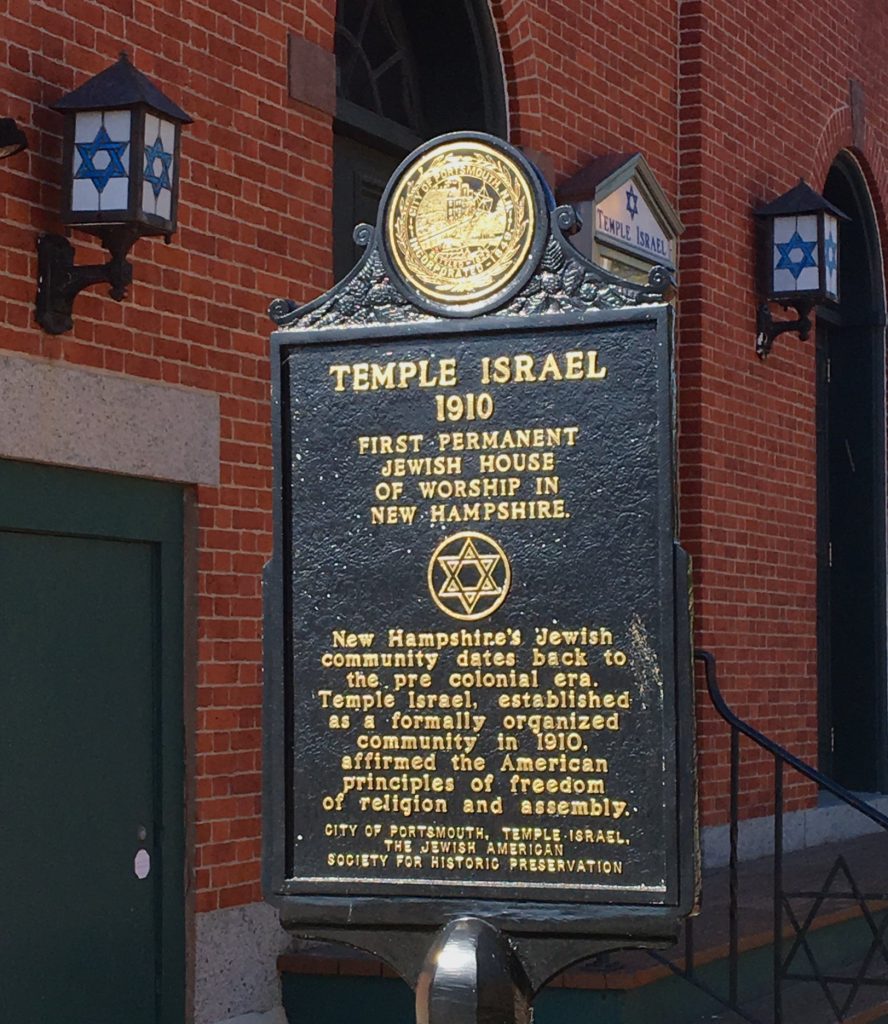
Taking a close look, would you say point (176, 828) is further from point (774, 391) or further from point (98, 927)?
point (774, 391)

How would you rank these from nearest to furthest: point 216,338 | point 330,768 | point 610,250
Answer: point 330,768
point 216,338
point 610,250

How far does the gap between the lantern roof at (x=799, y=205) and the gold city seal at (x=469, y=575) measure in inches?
284

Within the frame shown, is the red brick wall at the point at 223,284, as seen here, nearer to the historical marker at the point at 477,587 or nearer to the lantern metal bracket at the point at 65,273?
the lantern metal bracket at the point at 65,273

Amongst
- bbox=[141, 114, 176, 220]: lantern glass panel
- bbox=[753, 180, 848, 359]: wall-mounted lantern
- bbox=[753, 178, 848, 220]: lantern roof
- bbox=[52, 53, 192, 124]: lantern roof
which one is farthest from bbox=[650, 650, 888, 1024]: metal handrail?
bbox=[753, 178, 848, 220]: lantern roof

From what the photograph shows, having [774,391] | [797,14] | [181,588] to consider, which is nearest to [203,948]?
[181,588]

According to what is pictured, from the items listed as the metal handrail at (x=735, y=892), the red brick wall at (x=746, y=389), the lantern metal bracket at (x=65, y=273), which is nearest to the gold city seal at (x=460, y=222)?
the lantern metal bracket at (x=65, y=273)

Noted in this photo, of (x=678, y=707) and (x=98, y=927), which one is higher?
(x=678, y=707)

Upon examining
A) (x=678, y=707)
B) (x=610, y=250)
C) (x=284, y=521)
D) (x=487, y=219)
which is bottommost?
(x=678, y=707)

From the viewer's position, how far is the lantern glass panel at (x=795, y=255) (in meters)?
11.0

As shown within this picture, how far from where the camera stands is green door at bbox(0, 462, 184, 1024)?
6.28 m

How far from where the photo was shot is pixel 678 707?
406cm

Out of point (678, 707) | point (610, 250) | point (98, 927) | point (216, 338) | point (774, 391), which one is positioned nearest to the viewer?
point (678, 707)

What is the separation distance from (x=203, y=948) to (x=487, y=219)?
11.8 feet

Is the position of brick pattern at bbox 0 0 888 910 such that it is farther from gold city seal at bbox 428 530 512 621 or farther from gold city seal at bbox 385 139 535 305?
gold city seal at bbox 428 530 512 621
